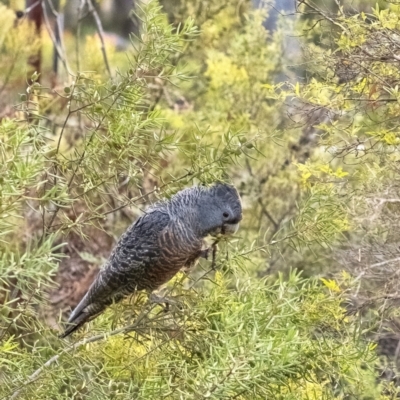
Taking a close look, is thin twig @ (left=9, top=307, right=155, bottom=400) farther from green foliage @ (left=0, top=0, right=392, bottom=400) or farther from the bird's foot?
the bird's foot

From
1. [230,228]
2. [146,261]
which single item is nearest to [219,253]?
[230,228]

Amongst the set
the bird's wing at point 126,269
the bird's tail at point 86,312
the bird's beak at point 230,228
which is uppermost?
the bird's beak at point 230,228

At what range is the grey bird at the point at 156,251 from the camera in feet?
2.60

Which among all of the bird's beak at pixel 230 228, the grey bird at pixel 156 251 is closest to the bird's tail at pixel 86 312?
the grey bird at pixel 156 251

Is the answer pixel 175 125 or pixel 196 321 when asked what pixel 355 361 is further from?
pixel 175 125

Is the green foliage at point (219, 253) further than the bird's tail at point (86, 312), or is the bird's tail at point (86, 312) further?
the bird's tail at point (86, 312)

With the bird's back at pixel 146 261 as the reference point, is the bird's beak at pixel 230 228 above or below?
above

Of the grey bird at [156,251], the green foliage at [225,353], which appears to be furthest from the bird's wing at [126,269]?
the green foliage at [225,353]

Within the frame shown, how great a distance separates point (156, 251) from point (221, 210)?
0.14m

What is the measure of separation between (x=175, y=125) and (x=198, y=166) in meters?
0.87

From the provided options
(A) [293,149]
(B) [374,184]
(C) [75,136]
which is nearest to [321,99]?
(B) [374,184]

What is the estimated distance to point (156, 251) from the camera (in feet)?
2.69

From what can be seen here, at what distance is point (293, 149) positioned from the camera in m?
1.45

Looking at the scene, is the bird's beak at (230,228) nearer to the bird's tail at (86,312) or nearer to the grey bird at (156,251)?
Result: the grey bird at (156,251)
